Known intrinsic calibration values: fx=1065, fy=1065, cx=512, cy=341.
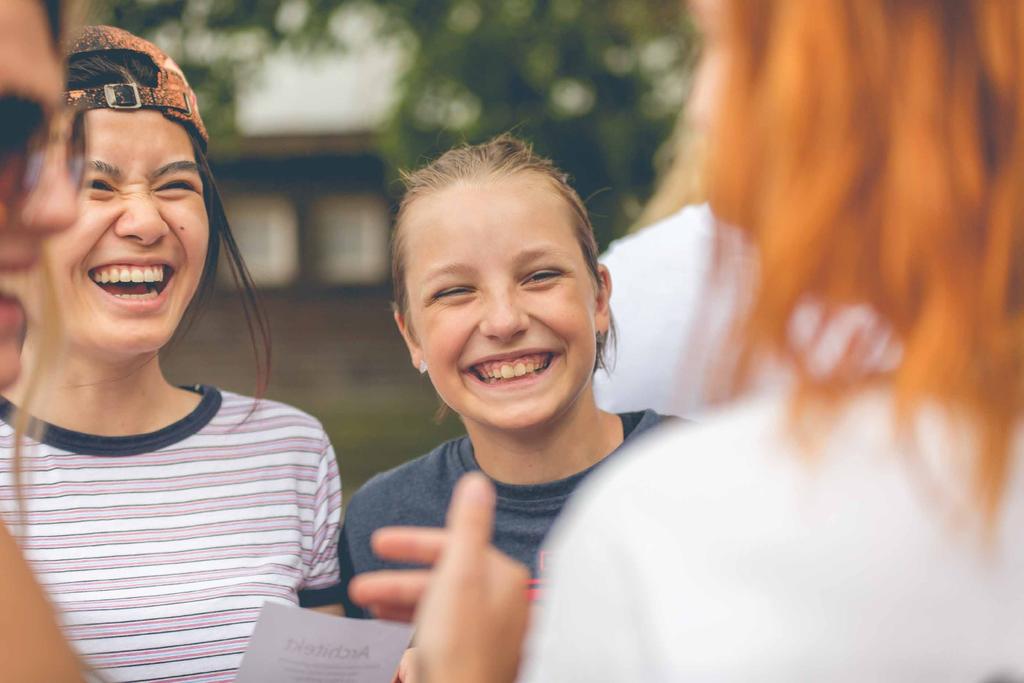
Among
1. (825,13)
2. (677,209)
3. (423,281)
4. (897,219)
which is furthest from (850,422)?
(677,209)

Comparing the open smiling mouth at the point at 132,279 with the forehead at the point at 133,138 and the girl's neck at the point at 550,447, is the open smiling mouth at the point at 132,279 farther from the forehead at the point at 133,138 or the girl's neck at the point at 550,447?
the girl's neck at the point at 550,447

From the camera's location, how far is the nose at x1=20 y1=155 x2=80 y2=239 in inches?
47.3

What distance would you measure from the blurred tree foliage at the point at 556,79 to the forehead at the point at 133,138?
7090 mm

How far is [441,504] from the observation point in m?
2.23

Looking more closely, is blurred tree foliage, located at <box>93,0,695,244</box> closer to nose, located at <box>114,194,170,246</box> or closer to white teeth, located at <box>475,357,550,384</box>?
white teeth, located at <box>475,357,550,384</box>

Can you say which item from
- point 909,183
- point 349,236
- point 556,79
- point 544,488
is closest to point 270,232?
point 349,236

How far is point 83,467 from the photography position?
206 cm

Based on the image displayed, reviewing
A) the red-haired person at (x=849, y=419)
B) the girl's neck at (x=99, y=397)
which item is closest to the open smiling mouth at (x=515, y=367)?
the girl's neck at (x=99, y=397)

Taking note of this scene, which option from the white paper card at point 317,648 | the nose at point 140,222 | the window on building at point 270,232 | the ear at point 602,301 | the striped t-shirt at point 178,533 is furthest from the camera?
the window on building at point 270,232

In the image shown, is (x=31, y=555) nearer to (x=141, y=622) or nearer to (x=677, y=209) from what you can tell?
(x=141, y=622)

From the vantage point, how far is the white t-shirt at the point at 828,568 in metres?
0.79

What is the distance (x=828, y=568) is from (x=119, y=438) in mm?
1662

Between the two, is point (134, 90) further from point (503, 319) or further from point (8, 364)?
point (8, 364)

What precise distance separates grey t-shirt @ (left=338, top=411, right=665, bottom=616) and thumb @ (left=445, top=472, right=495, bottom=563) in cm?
104
